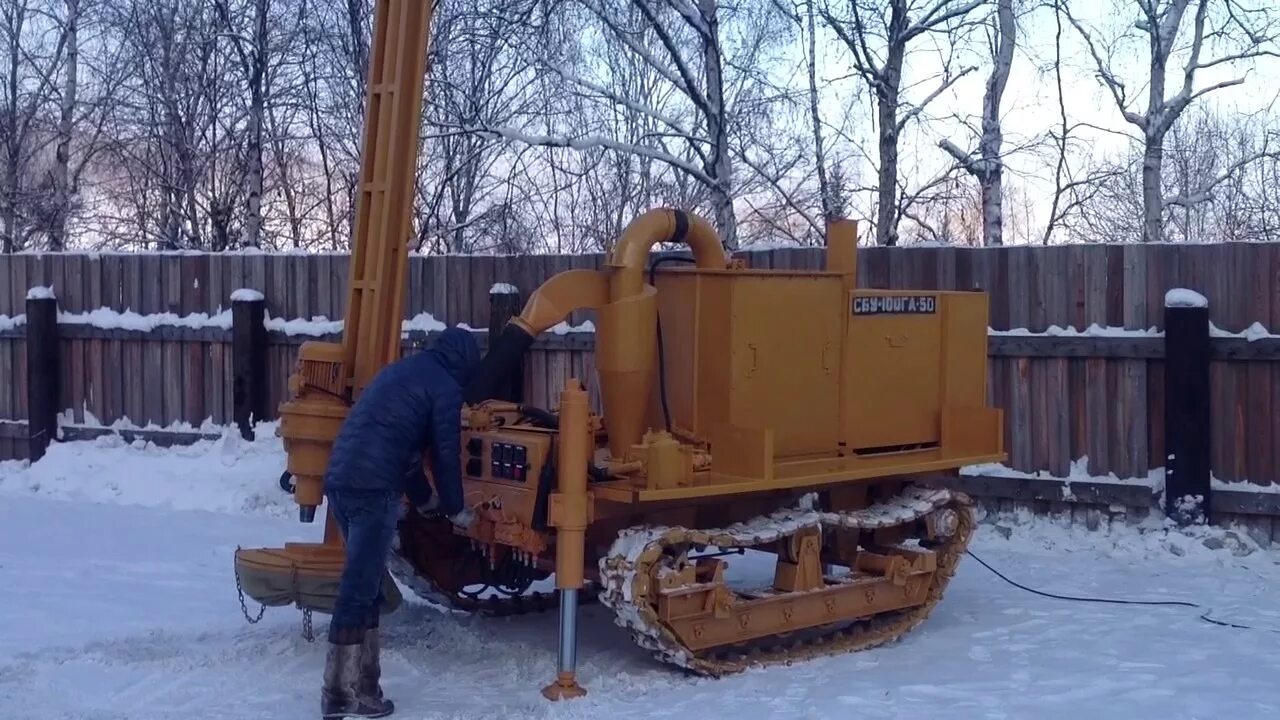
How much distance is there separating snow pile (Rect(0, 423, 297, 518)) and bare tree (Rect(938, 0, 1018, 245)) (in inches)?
289

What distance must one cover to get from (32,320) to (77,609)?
5890 millimetres

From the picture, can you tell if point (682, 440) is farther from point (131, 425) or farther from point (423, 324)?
point (131, 425)

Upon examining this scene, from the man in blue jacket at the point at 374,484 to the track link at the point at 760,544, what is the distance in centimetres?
96

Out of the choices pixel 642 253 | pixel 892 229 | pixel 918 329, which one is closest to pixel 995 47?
pixel 892 229

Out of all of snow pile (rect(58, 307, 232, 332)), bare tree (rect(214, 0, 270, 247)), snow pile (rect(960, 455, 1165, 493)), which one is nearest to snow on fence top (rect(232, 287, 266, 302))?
snow pile (rect(58, 307, 232, 332))

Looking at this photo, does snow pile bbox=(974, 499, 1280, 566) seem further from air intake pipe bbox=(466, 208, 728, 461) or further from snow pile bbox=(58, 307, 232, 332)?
snow pile bbox=(58, 307, 232, 332)

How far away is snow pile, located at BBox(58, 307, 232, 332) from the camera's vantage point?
542 inches

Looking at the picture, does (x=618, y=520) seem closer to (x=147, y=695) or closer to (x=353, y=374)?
(x=353, y=374)

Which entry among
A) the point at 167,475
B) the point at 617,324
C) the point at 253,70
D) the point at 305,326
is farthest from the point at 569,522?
the point at 253,70

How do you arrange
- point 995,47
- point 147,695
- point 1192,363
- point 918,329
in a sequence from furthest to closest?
point 995,47 → point 1192,363 → point 918,329 → point 147,695

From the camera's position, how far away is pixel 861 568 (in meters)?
8.89

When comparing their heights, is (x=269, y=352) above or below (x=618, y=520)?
above

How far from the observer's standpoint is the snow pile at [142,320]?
1377cm

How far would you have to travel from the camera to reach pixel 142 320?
14.0 m
